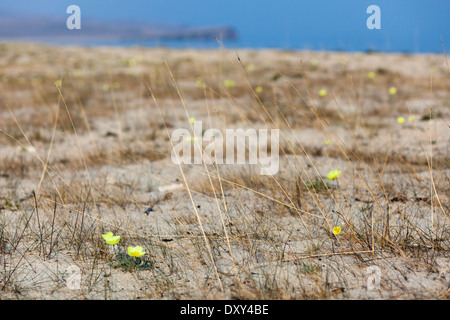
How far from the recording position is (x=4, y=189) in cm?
265

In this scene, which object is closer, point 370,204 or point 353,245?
point 353,245

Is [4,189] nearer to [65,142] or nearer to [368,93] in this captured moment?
[65,142]

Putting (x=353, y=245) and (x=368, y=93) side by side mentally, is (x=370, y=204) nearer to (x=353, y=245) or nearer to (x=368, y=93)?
(x=353, y=245)

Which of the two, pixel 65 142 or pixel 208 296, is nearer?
pixel 208 296

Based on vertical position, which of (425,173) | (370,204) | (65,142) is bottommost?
(370,204)

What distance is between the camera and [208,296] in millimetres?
1397

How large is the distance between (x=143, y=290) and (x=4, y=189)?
1.83 metres

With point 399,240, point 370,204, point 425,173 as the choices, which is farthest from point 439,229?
point 425,173

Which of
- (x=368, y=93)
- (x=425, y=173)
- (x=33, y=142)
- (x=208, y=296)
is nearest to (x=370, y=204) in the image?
(x=425, y=173)

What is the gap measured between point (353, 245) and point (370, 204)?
22.7 inches
